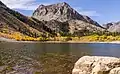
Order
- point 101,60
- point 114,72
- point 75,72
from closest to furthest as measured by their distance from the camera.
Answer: point 114,72, point 101,60, point 75,72

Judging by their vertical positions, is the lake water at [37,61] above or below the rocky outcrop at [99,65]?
below

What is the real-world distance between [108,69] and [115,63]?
125cm

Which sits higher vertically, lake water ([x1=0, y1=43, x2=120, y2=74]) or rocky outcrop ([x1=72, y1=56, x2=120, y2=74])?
rocky outcrop ([x1=72, y1=56, x2=120, y2=74])

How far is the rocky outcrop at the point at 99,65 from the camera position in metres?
31.6

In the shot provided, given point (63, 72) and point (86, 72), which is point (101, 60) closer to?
point (86, 72)

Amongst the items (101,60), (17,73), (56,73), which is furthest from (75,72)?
(17,73)

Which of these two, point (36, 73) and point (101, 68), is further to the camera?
point (36, 73)

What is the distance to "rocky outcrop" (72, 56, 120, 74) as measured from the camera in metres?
31.6

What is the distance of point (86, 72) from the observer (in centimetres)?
3388

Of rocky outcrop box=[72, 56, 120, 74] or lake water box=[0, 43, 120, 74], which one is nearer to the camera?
rocky outcrop box=[72, 56, 120, 74]

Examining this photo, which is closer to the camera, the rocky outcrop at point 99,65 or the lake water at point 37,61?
the rocky outcrop at point 99,65

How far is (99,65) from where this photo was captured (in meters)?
32.2

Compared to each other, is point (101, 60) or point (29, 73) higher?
point (101, 60)

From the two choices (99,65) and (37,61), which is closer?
(99,65)
